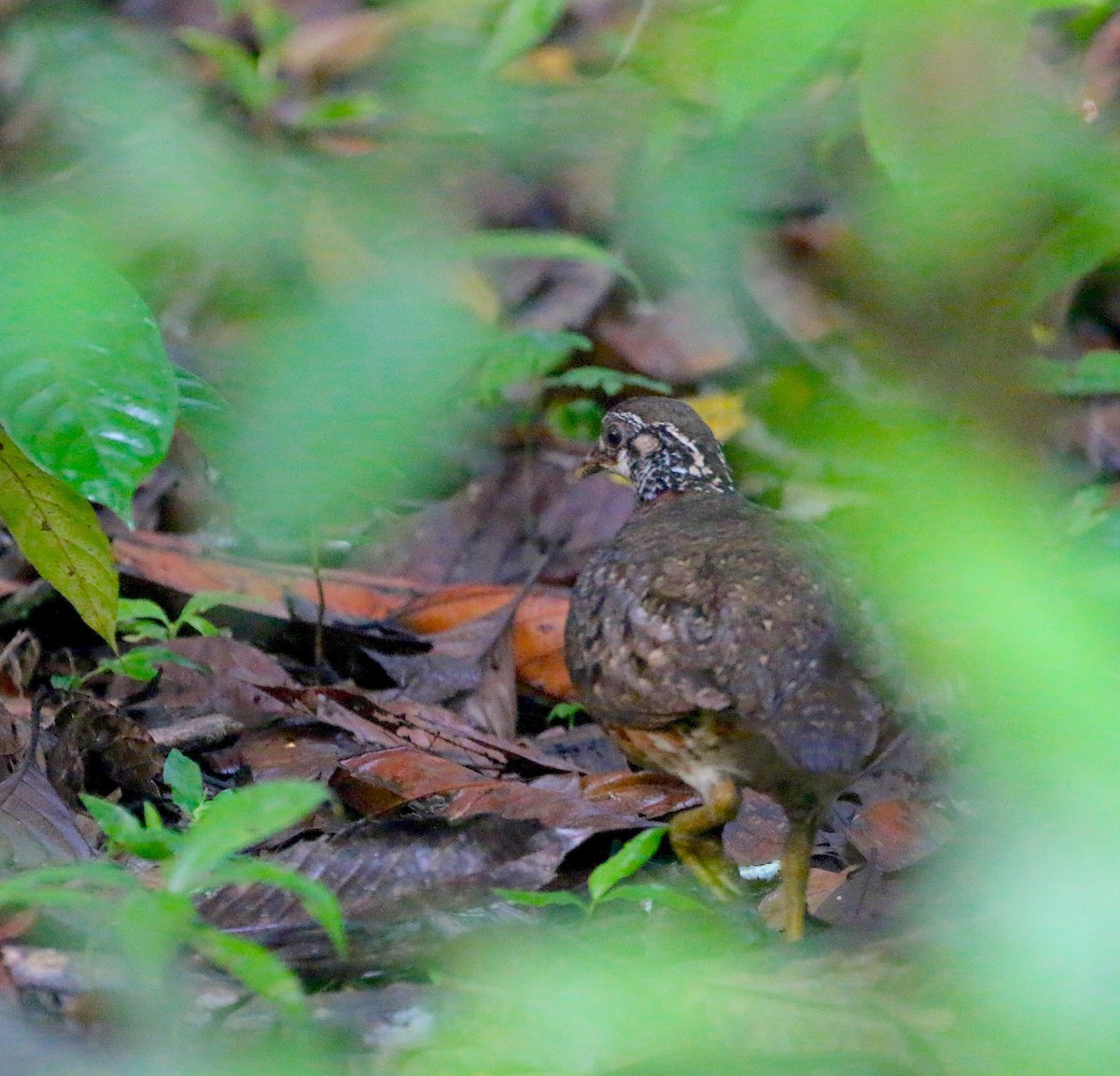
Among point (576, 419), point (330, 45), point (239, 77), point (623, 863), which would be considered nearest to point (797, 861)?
point (623, 863)

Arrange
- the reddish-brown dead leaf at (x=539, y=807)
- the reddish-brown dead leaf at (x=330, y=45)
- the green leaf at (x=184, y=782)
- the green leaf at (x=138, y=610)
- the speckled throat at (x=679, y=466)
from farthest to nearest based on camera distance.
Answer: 1. the reddish-brown dead leaf at (x=330, y=45)
2. the speckled throat at (x=679, y=466)
3. the green leaf at (x=138, y=610)
4. the reddish-brown dead leaf at (x=539, y=807)
5. the green leaf at (x=184, y=782)

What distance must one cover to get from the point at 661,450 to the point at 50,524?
2091 mm

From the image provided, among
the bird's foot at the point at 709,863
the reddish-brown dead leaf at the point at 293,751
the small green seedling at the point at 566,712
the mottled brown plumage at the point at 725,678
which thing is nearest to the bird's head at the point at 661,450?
the small green seedling at the point at 566,712

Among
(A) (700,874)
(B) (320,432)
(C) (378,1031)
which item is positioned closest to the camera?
(B) (320,432)

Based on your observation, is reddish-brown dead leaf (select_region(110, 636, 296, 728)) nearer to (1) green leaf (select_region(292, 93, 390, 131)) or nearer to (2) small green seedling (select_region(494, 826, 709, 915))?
(2) small green seedling (select_region(494, 826, 709, 915))

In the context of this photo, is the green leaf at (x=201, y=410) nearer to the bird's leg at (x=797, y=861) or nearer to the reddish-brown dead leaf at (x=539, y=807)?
the reddish-brown dead leaf at (x=539, y=807)

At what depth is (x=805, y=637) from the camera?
309 cm

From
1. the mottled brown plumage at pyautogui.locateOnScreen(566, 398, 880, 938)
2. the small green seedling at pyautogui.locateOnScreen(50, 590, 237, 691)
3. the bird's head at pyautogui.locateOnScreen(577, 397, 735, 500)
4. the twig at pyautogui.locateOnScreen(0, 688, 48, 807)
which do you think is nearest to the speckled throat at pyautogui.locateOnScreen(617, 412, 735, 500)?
the bird's head at pyautogui.locateOnScreen(577, 397, 735, 500)

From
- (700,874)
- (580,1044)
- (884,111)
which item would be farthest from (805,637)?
(884,111)

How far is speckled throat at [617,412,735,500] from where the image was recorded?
4500 mm

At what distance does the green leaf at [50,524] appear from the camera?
286 cm

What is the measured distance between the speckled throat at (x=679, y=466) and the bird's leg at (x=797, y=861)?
1480 mm

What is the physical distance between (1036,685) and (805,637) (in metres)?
2.31

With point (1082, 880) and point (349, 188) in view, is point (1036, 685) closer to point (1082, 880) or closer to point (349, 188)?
point (1082, 880)
